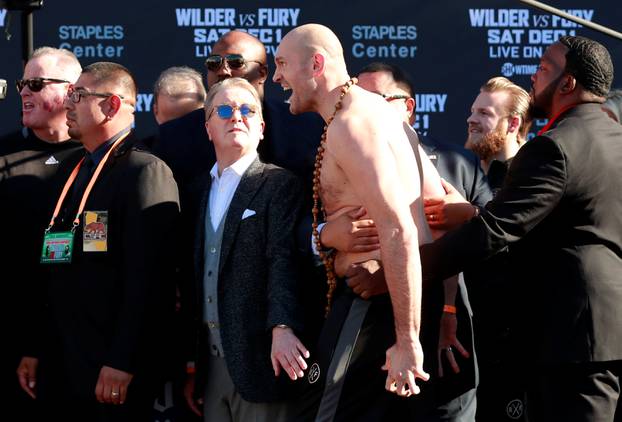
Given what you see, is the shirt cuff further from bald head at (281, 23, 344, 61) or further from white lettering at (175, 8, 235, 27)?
white lettering at (175, 8, 235, 27)

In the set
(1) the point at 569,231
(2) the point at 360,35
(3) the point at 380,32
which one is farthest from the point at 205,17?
(1) the point at 569,231

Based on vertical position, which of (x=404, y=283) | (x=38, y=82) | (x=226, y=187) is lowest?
(x=404, y=283)

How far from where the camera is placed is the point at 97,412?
3744 millimetres

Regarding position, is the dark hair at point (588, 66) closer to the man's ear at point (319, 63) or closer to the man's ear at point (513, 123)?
the man's ear at point (319, 63)

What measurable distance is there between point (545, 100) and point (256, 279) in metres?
1.18

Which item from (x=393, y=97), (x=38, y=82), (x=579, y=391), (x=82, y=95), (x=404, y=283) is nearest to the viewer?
(x=404, y=283)

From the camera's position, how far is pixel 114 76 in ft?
13.3

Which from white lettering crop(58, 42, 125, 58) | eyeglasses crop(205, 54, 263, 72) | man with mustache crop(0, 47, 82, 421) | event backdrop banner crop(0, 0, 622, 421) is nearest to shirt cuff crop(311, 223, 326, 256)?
eyeglasses crop(205, 54, 263, 72)

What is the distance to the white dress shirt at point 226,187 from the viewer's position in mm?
3727

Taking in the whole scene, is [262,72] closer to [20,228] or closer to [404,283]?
[20,228]

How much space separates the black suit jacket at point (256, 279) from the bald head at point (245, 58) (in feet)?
2.64

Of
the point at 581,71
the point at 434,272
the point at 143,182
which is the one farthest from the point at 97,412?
the point at 581,71

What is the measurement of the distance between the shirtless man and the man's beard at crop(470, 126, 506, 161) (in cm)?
205

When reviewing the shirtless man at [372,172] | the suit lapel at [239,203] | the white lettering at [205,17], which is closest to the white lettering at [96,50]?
the white lettering at [205,17]
